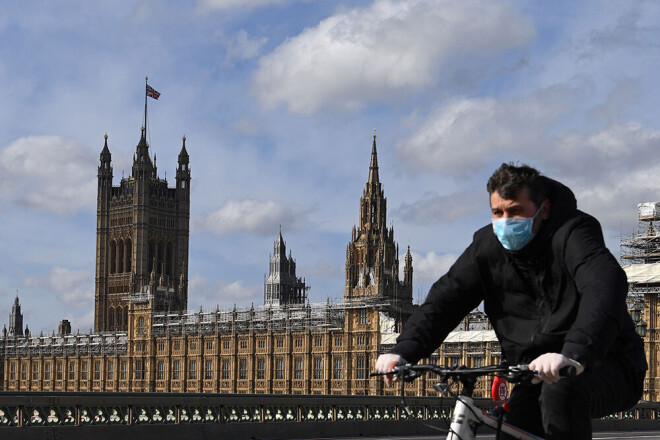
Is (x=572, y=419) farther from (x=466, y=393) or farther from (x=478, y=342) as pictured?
(x=478, y=342)

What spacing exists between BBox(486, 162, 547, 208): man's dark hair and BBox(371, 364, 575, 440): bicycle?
813mm

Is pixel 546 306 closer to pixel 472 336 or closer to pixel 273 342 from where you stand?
pixel 472 336

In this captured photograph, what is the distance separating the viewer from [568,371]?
13.6ft

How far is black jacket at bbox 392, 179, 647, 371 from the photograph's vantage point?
14.3ft

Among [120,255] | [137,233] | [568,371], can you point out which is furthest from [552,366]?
[120,255]

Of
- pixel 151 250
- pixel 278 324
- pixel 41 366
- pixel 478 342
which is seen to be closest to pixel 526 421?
pixel 478 342

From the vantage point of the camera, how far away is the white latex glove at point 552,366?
4105 mm

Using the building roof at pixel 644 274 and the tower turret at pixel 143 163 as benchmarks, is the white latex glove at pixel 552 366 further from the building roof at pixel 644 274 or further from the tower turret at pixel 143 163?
the tower turret at pixel 143 163

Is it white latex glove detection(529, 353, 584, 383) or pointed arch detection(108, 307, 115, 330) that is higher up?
white latex glove detection(529, 353, 584, 383)

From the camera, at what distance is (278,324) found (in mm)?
80562

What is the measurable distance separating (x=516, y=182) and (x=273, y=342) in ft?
251

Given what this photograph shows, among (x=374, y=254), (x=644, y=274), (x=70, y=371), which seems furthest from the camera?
(x=70, y=371)

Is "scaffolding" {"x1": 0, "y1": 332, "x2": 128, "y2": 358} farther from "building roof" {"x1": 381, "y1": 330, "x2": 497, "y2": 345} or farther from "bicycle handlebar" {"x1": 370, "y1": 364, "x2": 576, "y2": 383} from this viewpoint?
"bicycle handlebar" {"x1": 370, "y1": 364, "x2": 576, "y2": 383}

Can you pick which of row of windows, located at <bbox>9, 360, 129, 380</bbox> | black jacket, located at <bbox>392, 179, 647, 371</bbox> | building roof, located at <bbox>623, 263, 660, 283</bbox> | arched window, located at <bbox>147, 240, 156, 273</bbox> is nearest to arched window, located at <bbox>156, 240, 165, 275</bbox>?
arched window, located at <bbox>147, 240, 156, 273</bbox>
